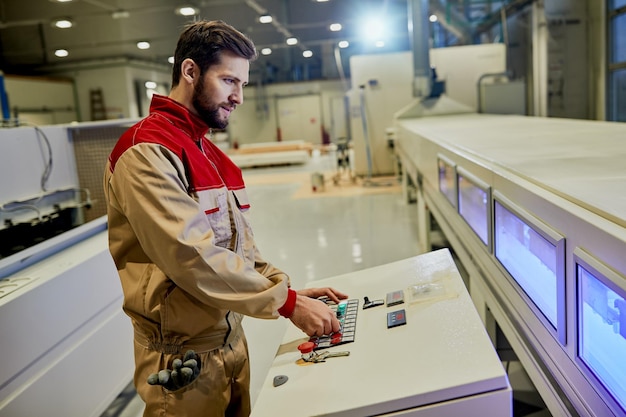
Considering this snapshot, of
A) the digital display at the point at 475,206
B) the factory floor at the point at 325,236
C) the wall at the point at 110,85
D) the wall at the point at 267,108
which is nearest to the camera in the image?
the digital display at the point at 475,206

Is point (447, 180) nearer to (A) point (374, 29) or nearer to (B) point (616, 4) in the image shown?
(B) point (616, 4)

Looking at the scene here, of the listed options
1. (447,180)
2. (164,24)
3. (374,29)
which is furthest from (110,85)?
(447,180)

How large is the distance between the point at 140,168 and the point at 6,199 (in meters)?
1.74

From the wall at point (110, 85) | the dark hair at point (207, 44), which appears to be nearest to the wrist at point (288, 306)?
the dark hair at point (207, 44)

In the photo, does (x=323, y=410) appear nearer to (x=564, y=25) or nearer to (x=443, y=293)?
(x=443, y=293)

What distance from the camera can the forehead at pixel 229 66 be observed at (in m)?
1.25

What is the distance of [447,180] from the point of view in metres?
2.81

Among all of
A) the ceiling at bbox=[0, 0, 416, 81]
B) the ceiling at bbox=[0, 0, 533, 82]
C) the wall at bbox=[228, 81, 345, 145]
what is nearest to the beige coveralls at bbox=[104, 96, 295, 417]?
the ceiling at bbox=[0, 0, 533, 82]

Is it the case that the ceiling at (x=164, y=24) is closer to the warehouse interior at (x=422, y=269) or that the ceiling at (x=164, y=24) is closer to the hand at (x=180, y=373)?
the warehouse interior at (x=422, y=269)

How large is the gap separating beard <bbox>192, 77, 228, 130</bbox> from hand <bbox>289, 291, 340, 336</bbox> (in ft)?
1.54

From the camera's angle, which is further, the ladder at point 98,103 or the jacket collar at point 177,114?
the ladder at point 98,103

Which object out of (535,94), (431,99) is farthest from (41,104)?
(535,94)

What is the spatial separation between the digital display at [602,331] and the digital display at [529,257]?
10 centimetres

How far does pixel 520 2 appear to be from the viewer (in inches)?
354
